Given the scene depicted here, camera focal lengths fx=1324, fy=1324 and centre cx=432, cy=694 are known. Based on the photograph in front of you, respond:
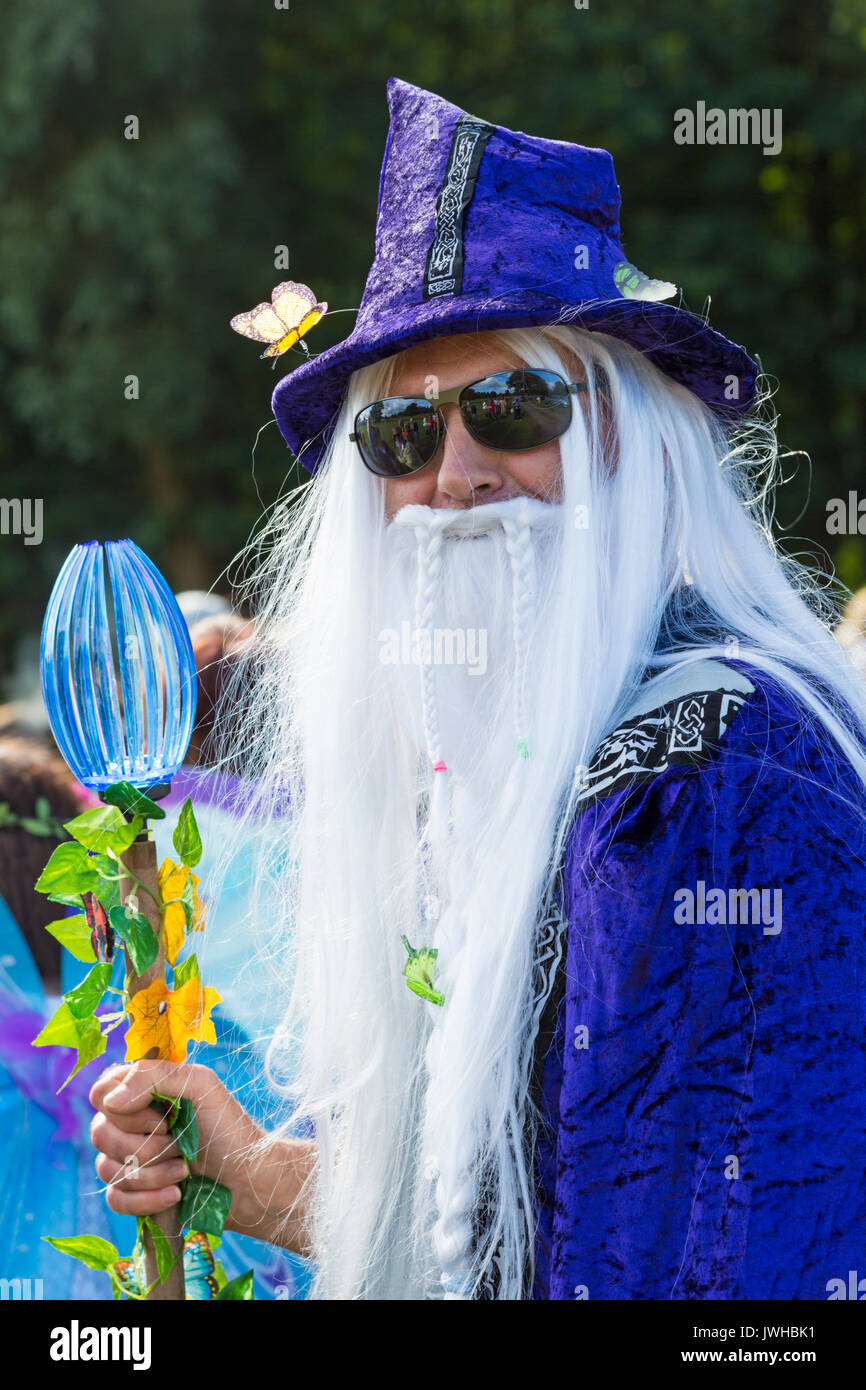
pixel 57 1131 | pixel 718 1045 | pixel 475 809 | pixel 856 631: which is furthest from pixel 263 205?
pixel 718 1045

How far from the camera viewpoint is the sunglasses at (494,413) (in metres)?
1.67

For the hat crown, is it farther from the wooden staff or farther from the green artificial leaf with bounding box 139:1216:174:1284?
the green artificial leaf with bounding box 139:1216:174:1284

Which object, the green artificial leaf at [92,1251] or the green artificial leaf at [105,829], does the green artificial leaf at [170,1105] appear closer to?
the green artificial leaf at [92,1251]

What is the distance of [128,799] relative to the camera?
1526 millimetres

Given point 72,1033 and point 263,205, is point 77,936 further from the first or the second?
point 263,205

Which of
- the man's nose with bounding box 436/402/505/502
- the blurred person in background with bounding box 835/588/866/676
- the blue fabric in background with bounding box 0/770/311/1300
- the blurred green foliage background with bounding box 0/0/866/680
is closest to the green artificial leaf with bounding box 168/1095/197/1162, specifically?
the blue fabric in background with bounding box 0/770/311/1300

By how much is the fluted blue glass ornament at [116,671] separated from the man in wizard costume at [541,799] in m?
0.30

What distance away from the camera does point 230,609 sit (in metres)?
2.92

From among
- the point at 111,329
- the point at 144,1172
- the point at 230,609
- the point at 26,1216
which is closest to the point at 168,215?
the point at 111,329

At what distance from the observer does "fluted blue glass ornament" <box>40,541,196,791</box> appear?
5.13 feet

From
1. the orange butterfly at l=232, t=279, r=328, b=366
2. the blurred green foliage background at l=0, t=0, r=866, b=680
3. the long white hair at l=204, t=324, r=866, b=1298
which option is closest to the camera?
the long white hair at l=204, t=324, r=866, b=1298

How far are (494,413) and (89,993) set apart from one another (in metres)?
0.86
